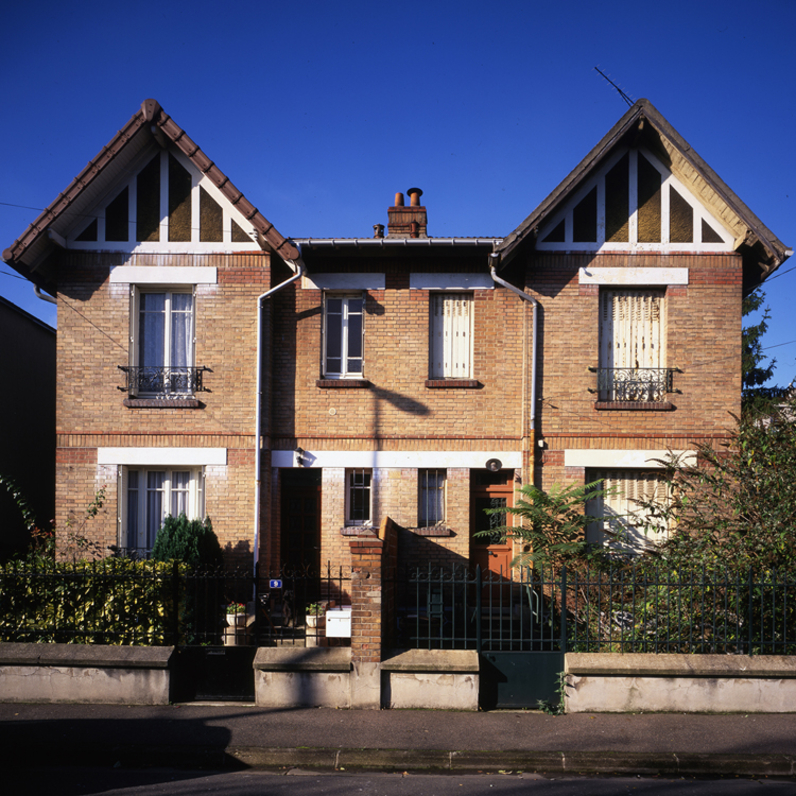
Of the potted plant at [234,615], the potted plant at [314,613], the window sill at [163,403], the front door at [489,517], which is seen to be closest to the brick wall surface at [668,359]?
the front door at [489,517]

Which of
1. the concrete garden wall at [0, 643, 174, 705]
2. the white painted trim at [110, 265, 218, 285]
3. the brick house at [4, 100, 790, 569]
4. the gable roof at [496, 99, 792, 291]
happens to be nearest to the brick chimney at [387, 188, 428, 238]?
the brick house at [4, 100, 790, 569]

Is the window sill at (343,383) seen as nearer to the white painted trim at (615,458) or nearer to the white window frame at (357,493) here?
the white window frame at (357,493)

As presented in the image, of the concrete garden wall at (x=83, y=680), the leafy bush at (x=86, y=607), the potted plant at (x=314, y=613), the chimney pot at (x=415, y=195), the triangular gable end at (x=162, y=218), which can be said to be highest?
the chimney pot at (x=415, y=195)

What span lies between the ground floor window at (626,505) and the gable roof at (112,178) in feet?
22.7

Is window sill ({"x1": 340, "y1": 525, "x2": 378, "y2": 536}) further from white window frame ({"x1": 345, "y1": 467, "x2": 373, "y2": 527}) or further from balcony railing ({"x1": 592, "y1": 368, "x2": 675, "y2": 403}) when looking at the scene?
balcony railing ({"x1": 592, "y1": 368, "x2": 675, "y2": 403})

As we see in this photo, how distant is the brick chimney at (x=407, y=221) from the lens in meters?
12.4

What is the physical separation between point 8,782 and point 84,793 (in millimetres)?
865

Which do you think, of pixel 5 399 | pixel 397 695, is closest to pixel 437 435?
pixel 397 695

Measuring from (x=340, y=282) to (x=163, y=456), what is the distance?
4.50 m

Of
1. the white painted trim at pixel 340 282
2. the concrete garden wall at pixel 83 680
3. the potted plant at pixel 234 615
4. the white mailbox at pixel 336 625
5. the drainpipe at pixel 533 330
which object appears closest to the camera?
the concrete garden wall at pixel 83 680

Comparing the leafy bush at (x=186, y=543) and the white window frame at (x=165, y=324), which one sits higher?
the white window frame at (x=165, y=324)

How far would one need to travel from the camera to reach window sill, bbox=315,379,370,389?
444 inches

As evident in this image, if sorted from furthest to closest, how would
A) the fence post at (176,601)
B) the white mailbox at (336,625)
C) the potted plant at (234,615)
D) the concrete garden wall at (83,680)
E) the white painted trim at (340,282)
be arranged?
the white painted trim at (340,282), the potted plant at (234,615), the white mailbox at (336,625), the fence post at (176,601), the concrete garden wall at (83,680)

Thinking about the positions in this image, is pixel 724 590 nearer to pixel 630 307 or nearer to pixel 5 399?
pixel 630 307
